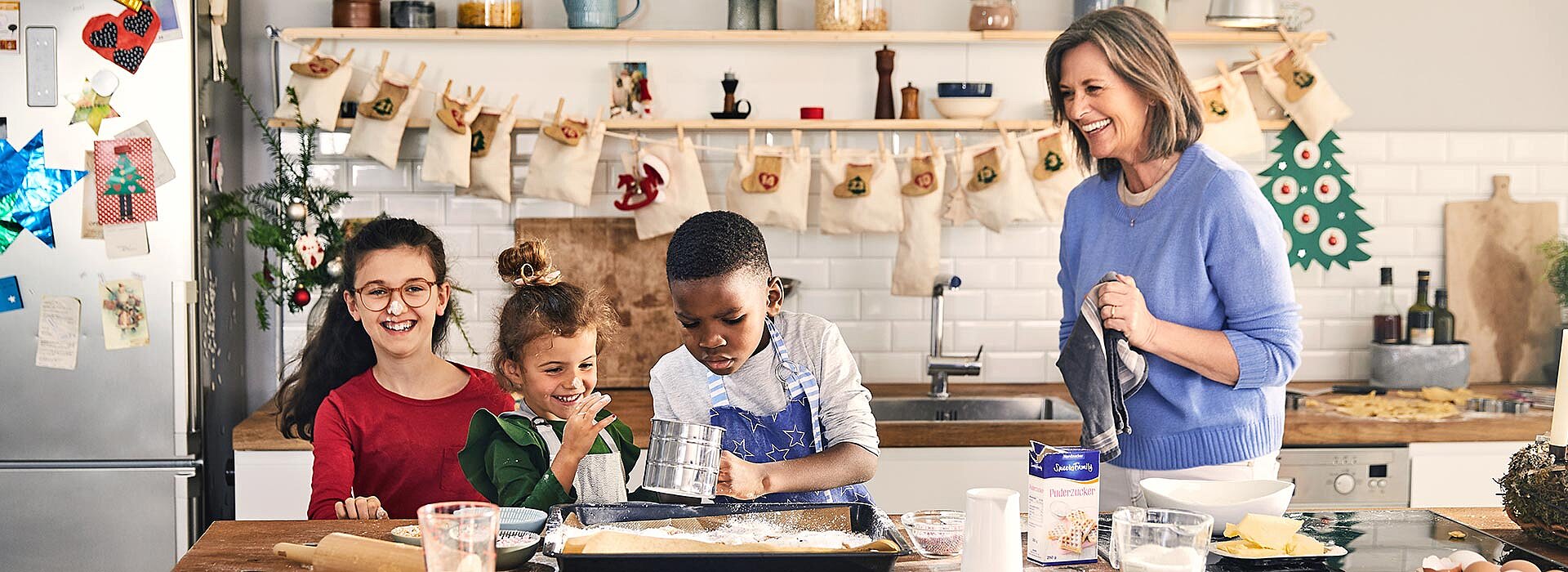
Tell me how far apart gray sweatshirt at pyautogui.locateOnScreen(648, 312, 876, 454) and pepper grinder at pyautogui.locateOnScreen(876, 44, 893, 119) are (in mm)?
1540

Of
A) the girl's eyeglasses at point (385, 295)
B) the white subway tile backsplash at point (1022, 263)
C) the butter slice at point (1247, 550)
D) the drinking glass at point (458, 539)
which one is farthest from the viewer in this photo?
the white subway tile backsplash at point (1022, 263)

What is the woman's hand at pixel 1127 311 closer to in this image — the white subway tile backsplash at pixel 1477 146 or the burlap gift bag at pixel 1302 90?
the burlap gift bag at pixel 1302 90

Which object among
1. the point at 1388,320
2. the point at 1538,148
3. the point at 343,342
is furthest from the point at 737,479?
the point at 1538,148

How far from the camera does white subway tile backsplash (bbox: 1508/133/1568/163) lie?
142 inches

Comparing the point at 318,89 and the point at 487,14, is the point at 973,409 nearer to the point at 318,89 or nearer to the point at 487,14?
the point at 487,14

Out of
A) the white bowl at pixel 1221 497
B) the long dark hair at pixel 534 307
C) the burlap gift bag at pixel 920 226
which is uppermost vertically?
the burlap gift bag at pixel 920 226

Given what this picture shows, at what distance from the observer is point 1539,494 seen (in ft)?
5.34

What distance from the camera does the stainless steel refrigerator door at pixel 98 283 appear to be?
117 inches

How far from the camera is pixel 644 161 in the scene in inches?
132

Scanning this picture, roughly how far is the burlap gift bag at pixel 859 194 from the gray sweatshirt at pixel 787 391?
1454 millimetres

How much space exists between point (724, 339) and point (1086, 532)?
0.55 m

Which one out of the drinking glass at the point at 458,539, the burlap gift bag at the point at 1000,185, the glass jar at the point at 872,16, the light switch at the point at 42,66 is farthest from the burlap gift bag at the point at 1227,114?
the light switch at the point at 42,66

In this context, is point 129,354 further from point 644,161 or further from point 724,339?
point 724,339

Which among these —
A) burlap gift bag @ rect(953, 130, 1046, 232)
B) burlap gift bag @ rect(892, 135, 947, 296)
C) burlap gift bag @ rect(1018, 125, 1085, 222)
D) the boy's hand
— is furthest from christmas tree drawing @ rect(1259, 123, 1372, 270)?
the boy's hand
